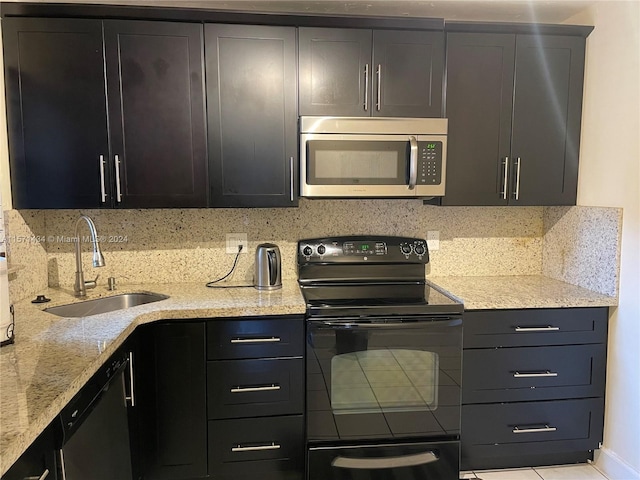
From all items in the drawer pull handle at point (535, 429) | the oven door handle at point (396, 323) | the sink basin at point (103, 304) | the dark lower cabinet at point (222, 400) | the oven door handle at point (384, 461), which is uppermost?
the sink basin at point (103, 304)

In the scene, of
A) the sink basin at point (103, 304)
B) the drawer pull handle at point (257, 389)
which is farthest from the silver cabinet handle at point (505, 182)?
the sink basin at point (103, 304)

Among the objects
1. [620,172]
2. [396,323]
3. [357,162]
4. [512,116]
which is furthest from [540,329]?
[357,162]

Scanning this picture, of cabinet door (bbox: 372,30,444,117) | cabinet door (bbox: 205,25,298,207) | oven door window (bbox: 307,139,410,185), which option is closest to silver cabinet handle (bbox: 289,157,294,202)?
cabinet door (bbox: 205,25,298,207)

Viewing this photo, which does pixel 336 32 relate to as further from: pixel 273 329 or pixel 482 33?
pixel 273 329

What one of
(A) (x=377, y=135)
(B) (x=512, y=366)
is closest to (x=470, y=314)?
(B) (x=512, y=366)

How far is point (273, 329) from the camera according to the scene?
2.05 m

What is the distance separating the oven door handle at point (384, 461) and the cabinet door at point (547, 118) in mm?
1376

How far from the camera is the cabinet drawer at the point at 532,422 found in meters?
2.21

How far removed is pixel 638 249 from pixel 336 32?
1.76 meters

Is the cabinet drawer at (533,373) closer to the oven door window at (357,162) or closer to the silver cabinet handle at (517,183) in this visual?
Result: the silver cabinet handle at (517,183)

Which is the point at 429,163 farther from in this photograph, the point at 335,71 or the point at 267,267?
the point at 267,267

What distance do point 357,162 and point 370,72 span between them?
0.45 metres

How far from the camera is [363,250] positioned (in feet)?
8.32

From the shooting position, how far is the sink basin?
84.2 inches
